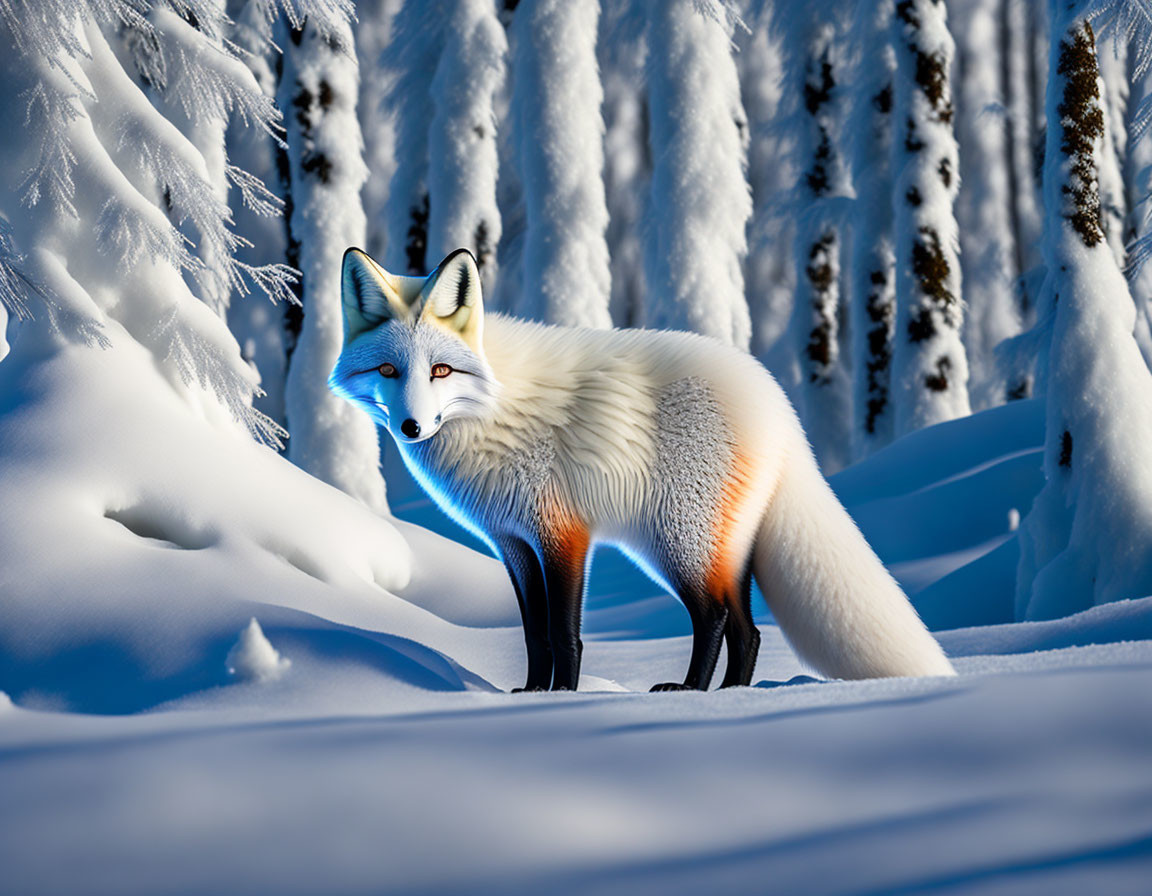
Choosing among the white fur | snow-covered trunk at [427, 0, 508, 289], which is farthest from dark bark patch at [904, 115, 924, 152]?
the white fur

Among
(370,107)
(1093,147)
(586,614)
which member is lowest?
(586,614)

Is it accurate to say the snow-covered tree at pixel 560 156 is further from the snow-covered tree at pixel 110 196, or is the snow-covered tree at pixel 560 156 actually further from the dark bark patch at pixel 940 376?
the snow-covered tree at pixel 110 196

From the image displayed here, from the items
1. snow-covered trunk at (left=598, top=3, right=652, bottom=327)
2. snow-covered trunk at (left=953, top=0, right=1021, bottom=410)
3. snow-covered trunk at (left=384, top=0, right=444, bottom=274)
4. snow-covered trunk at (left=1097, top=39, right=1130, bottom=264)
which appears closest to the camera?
snow-covered trunk at (left=384, top=0, right=444, bottom=274)

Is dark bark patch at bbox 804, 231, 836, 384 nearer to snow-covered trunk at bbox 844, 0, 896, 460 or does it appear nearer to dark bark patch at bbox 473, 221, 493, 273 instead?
snow-covered trunk at bbox 844, 0, 896, 460

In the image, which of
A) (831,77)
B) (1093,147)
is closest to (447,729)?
(1093,147)

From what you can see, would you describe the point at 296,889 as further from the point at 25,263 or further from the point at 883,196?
the point at 883,196

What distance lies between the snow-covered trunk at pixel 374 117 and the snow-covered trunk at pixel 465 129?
16.3 ft

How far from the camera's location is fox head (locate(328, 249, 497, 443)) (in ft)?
9.62

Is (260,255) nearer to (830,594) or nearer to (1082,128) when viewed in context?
(1082,128)

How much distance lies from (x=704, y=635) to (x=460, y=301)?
3.68 feet

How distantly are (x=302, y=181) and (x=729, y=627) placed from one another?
28.5 ft

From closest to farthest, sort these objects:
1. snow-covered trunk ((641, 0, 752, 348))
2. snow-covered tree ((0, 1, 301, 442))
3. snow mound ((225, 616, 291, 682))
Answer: snow mound ((225, 616, 291, 682))
snow-covered tree ((0, 1, 301, 442))
snow-covered trunk ((641, 0, 752, 348))

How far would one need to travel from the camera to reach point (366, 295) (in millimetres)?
3037

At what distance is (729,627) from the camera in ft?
10.7
